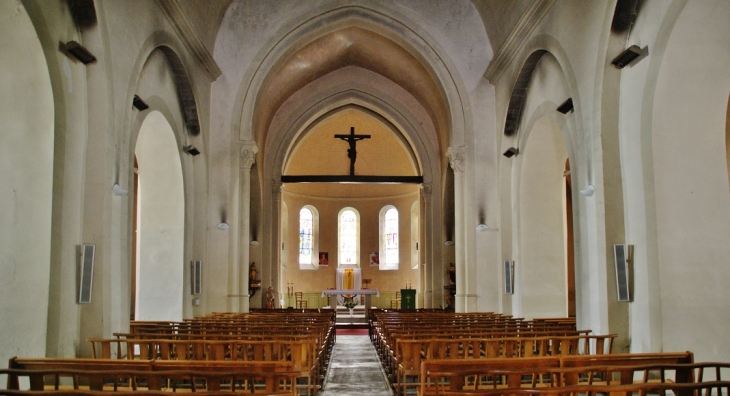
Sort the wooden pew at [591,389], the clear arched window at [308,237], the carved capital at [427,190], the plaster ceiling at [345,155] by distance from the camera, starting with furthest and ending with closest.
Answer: the clear arched window at [308,237], the plaster ceiling at [345,155], the carved capital at [427,190], the wooden pew at [591,389]

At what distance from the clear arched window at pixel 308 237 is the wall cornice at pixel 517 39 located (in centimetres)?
1602

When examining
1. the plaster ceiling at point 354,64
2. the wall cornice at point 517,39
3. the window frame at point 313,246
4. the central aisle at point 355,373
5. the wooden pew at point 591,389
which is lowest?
the central aisle at point 355,373

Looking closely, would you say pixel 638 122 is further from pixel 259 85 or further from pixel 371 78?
pixel 371 78

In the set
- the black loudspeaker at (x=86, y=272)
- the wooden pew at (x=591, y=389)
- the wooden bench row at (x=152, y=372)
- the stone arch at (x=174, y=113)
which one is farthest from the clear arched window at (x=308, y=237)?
the wooden pew at (x=591, y=389)

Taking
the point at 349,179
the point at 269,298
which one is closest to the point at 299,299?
the point at 349,179

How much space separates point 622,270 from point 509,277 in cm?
Result: 581

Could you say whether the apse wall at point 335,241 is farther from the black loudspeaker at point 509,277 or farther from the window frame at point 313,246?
the black loudspeaker at point 509,277

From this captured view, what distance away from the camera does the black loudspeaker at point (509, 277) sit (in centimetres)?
1443

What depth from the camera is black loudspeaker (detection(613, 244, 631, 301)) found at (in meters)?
8.73

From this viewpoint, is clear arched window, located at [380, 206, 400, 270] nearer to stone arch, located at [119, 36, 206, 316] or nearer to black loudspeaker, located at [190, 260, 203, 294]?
stone arch, located at [119, 36, 206, 316]

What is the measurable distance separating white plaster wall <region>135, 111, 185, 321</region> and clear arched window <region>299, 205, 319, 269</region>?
54.1 feet

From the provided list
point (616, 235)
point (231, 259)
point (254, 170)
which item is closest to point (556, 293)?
point (616, 235)

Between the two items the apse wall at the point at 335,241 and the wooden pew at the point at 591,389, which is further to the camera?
the apse wall at the point at 335,241

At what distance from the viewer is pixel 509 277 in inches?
571
